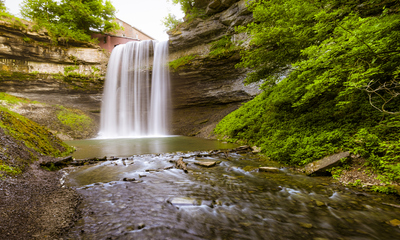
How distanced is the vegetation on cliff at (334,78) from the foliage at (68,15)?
84.9 feet

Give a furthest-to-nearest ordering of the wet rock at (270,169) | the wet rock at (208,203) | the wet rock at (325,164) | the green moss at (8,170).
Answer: the wet rock at (270,169), the wet rock at (325,164), the green moss at (8,170), the wet rock at (208,203)

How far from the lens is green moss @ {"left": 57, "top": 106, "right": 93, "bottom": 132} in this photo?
17094 millimetres

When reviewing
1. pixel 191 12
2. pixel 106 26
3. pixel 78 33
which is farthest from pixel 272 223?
pixel 106 26

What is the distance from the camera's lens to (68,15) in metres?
21.7

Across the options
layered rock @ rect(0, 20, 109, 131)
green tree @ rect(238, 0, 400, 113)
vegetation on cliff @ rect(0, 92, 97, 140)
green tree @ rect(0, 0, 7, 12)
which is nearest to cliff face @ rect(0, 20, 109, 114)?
layered rock @ rect(0, 20, 109, 131)

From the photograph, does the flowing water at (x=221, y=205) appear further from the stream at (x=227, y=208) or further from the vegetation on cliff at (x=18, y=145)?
the vegetation on cliff at (x=18, y=145)

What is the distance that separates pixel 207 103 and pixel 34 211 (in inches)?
755

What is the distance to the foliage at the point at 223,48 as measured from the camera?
56.7ft

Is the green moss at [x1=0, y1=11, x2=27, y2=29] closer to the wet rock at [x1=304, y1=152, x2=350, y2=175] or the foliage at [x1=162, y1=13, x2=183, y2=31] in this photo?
the foliage at [x1=162, y1=13, x2=183, y2=31]

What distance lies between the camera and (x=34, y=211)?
6.97ft

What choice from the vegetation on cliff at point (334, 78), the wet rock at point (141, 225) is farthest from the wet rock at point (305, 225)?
the vegetation on cliff at point (334, 78)

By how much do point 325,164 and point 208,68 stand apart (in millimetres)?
16658

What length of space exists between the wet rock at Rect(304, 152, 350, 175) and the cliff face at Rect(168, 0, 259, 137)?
1243 centimetres

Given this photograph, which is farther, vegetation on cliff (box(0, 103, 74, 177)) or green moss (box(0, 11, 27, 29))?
green moss (box(0, 11, 27, 29))
